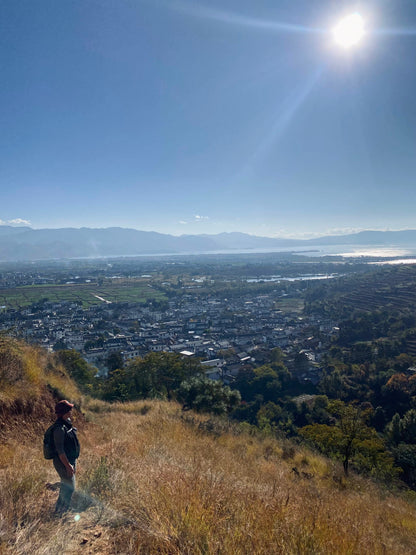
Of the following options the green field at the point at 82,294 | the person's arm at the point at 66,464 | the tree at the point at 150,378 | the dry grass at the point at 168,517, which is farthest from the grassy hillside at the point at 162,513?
the green field at the point at 82,294

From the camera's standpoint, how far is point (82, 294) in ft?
181

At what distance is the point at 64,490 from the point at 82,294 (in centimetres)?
5837

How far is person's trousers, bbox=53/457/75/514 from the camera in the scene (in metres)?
2.26

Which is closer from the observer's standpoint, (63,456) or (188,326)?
(63,456)

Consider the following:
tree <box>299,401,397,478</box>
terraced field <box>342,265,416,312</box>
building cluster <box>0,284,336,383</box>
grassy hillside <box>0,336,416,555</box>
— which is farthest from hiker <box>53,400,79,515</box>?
terraced field <box>342,265,416,312</box>

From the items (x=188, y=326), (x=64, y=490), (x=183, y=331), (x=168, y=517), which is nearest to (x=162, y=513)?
(x=168, y=517)

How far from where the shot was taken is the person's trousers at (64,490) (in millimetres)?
2260

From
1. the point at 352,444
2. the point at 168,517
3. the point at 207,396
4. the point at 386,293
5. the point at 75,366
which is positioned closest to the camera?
the point at 168,517

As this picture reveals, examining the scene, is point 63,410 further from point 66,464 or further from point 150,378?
point 150,378

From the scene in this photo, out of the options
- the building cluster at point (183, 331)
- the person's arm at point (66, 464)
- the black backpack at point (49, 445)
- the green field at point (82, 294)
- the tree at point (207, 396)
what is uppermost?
the black backpack at point (49, 445)

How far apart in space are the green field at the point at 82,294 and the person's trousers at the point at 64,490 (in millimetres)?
46599

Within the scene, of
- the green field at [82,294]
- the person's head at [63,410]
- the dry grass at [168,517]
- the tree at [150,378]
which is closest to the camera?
the dry grass at [168,517]

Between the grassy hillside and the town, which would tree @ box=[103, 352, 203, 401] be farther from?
the grassy hillside

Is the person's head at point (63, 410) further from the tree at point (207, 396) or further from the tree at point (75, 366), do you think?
the tree at point (75, 366)
